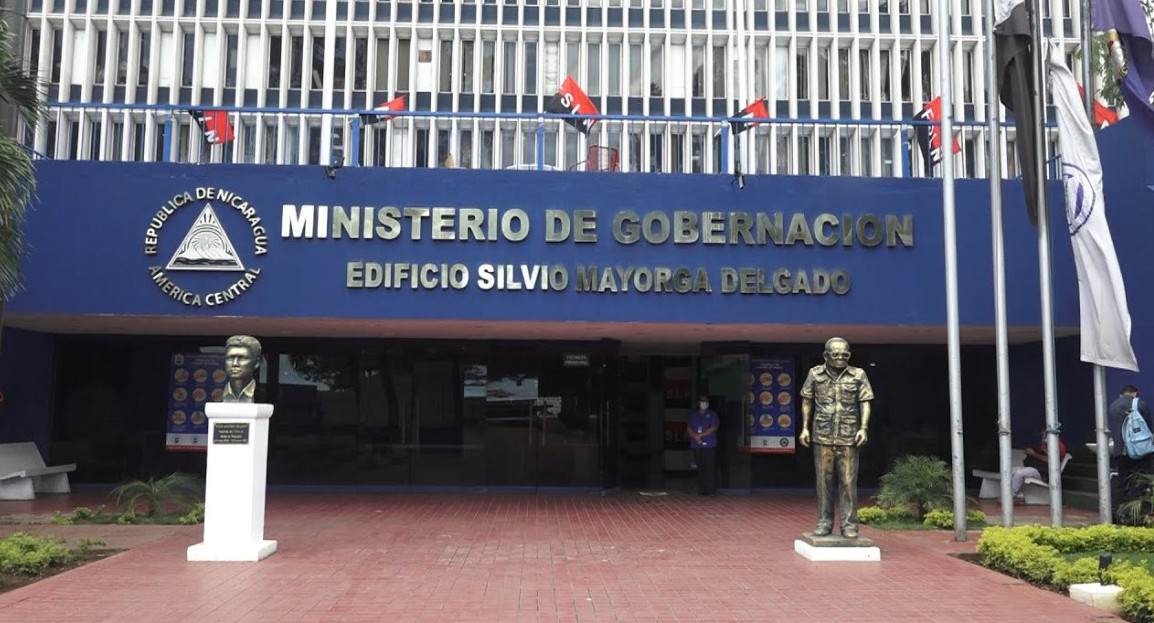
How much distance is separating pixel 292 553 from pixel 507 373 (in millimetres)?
6910

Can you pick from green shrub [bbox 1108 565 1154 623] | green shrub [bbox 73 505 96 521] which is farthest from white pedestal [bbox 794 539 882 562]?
green shrub [bbox 73 505 96 521]

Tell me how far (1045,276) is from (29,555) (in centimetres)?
1108

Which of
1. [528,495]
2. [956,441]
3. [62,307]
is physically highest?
[62,307]

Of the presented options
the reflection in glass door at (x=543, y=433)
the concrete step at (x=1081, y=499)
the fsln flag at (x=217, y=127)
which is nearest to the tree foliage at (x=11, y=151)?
the fsln flag at (x=217, y=127)

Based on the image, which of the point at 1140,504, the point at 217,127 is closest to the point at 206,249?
the point at 217,127

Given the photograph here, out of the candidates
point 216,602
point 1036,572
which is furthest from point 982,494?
point 216,602

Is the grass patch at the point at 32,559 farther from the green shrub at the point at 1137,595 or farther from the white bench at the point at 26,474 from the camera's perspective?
the green shrub at the point at 1137,595

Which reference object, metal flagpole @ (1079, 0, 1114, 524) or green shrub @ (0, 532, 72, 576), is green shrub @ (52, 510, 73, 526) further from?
metal flagpole @ (1079, 0, 1114, 524)

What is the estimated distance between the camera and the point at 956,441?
1132 centimetres

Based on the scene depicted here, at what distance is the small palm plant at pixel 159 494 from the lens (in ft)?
41.9

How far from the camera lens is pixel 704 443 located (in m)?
16.3

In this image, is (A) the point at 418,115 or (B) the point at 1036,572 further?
(A) the point at 418,115

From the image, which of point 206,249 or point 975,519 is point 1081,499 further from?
point 206,249

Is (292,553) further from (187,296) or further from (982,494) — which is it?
(982,494)
